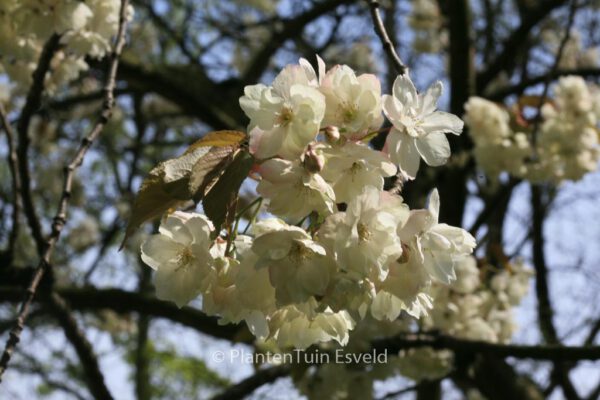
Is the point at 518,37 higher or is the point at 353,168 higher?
the point at 518,37

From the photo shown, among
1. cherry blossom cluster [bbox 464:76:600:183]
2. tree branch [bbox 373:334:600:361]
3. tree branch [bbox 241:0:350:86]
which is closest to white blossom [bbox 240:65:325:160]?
tree branch [bbox 373:334:600:361]

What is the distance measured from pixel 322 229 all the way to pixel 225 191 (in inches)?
6.5

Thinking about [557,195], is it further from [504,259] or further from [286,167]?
[286,167]

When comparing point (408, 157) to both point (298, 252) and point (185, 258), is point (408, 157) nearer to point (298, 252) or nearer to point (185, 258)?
point (298, 252)

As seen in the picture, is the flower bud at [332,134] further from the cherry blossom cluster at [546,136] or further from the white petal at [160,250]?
the cherry blossom cluster at [546,136]

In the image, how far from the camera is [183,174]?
1.25 m

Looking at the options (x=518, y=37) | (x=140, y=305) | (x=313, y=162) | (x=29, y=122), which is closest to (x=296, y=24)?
(x=518, y=37)

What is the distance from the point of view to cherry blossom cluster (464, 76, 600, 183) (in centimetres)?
386

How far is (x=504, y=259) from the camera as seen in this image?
3.62 m

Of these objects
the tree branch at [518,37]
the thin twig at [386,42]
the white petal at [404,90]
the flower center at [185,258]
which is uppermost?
the tree branch at [518,37]

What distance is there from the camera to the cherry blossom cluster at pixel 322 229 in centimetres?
114

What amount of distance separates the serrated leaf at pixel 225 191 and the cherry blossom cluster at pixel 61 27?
1384 mm

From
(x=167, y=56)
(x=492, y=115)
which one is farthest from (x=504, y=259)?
(x=167, y=56)

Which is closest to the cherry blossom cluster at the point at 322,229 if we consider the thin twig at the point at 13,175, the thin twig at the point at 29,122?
the thin twig at the point at 29,122
